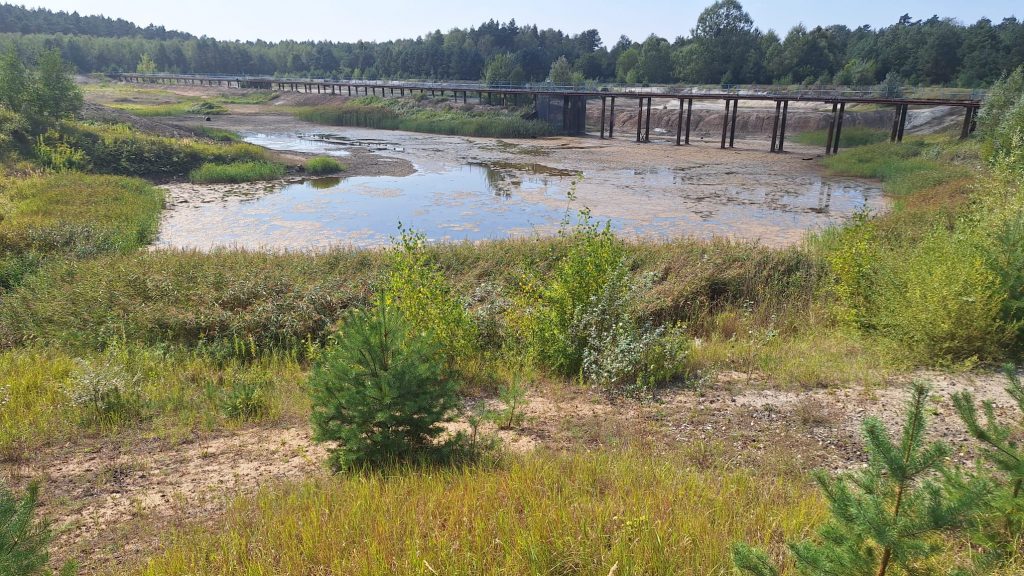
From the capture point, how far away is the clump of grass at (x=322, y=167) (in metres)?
27.2

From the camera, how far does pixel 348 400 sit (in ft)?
14.2

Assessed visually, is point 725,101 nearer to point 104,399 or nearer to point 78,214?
point 78,214

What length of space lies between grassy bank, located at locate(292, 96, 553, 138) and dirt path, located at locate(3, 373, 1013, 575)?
4082 cm

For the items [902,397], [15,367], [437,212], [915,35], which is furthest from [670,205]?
[915,35]

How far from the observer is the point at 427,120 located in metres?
50.0

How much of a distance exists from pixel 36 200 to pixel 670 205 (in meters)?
19.0

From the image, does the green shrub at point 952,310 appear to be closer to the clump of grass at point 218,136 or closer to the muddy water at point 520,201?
the muddy water at point 520,201

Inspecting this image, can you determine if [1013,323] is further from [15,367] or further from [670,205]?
[670,205]

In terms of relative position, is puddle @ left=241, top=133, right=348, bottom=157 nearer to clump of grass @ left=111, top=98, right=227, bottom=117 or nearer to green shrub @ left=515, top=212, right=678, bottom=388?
clump of grass @ left=111, top=98, right=227, bottom=117

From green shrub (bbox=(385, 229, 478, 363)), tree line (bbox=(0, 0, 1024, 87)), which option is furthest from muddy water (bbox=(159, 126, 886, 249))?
tree line (bbox=(0, 0, 1024, 87))

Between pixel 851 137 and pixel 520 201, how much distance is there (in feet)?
102

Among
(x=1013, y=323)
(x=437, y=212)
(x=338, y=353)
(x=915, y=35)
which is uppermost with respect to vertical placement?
(x=915, y=35)

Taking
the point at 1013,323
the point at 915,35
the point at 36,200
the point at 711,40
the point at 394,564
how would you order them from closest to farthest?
the point at 394,564 → the point at 1013,323 → the point at 36,200 → the point at 915,35 → the point at 711,40

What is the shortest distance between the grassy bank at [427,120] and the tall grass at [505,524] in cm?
4273
